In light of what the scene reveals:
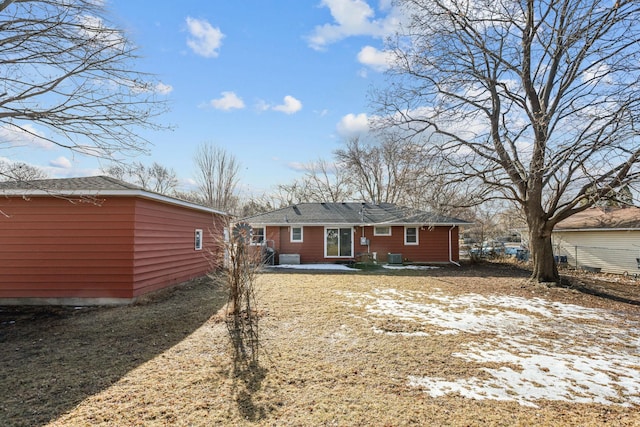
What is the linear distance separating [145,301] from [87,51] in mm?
5334

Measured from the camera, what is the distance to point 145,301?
25.0 feet

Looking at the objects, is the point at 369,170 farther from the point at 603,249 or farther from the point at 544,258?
the point at 544,258

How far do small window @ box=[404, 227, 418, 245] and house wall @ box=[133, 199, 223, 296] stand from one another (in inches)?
393

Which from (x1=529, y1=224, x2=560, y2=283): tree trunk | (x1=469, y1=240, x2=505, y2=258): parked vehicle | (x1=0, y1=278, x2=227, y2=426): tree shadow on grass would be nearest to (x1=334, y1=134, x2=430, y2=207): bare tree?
(x1=469, y1=240, x2=505, y2=258): parked vehicle

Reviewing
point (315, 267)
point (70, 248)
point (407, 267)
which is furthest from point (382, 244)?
point (70, 248)

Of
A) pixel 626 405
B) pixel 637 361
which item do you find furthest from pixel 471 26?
pixel 626 405

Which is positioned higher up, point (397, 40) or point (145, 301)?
point (397, 40)

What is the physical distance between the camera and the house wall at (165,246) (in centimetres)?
766

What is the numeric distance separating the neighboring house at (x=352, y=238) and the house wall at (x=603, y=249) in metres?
6.03

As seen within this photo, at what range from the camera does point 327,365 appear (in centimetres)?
409

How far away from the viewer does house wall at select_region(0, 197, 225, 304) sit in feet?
24.3

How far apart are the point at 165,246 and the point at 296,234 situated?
8846 millimetres

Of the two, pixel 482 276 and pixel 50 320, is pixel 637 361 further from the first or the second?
pixel 50 320

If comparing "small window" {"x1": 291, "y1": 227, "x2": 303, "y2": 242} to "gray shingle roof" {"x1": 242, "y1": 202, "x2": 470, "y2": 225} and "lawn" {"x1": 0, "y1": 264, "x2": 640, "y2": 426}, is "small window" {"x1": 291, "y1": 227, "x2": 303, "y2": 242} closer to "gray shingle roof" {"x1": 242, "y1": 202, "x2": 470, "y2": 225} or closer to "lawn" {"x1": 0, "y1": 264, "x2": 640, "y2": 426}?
"gray shingle roof" {"x1": 242, "y1": 202, "x2": 470, "y2": 225}
